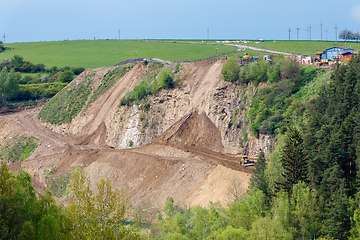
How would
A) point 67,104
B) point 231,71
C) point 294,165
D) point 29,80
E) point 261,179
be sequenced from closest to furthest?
point 294,165, point 261,179, point 231,71, point 67,104, point 29,80

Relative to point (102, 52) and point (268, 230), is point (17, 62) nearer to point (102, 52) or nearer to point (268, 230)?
point (102, 52)

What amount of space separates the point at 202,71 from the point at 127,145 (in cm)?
1970

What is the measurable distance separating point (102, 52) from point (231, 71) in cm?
10146

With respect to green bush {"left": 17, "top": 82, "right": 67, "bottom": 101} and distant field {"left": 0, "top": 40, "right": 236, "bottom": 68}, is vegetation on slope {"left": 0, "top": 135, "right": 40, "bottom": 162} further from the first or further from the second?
distant field {"left": 0, "top": 40, "right": 236, "bottom": 68}

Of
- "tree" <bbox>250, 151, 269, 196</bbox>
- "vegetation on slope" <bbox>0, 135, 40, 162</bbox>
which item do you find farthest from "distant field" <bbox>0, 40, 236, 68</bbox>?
"tree" <bbox>250, 151, 269, 196</bbox>

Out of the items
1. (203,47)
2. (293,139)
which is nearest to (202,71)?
(293,139)

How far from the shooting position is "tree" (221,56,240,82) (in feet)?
272

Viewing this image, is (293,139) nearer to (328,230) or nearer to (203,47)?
(328,230)

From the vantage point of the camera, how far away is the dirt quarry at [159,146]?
66.2 meters

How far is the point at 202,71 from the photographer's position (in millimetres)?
89938

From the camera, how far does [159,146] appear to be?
8038 centimetres

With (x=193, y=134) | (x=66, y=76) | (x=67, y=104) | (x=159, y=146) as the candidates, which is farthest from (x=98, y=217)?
(x=66, y=76)

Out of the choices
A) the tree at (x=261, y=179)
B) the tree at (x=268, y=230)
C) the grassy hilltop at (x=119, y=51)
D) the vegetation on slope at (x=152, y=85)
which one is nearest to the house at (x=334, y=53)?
the vegetation on slope at (x=152, y=85)

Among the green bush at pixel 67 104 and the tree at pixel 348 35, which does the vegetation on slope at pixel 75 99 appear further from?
the tree at pixel 348 35
